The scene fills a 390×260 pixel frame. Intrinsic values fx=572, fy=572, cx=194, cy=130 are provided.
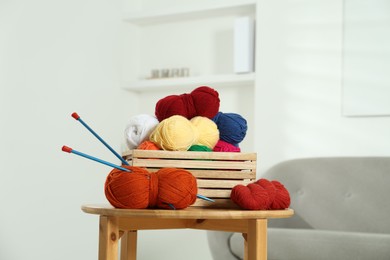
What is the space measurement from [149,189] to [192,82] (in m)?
2.01

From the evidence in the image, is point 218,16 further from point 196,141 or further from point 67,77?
point 196,141

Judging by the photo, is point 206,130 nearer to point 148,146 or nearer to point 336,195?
point 148,146

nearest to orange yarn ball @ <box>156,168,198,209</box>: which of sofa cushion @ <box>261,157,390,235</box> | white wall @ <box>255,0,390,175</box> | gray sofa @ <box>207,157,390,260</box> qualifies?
gray sofa @ <box>207,157,390,260</box>

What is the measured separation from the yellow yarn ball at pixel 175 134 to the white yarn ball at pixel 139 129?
0.04m

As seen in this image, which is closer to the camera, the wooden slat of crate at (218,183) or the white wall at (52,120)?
the wooden slat of crate at (218,183)

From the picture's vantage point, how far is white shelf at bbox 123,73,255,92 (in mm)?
3029

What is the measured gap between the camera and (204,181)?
132cm

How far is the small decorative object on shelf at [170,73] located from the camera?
3254mm

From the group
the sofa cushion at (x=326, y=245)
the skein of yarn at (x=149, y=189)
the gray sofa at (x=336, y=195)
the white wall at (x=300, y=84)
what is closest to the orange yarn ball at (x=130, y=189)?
the skein of yarn at (x=149, y=189)

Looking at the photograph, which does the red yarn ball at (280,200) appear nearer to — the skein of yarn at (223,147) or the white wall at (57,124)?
the skein of yarn at (223,147)

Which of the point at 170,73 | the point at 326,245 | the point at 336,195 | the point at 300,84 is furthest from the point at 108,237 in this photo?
the point at 170,73

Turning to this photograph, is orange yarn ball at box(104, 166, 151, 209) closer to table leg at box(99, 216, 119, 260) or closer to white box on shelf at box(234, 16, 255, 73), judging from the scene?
table leg at box(99, 216, 119, 260)

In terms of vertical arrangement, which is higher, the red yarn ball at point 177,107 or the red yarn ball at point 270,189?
the red yarn ball at point 177,107

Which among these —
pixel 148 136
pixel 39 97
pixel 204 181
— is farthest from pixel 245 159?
pixel 39 97
